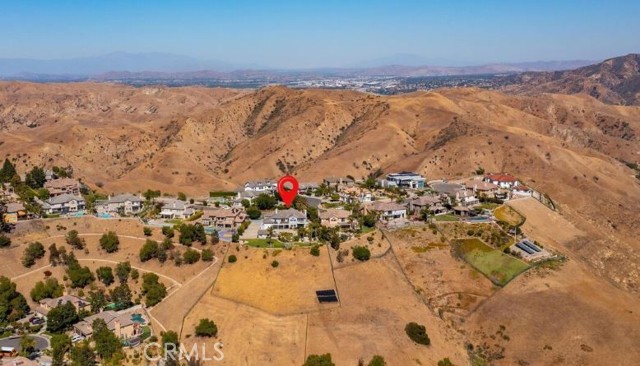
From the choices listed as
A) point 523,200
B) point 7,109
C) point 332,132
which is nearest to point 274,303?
point 523,200

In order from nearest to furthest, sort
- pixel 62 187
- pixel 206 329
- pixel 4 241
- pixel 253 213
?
pixel 206 329 < pixel 4 241 < pixel 253 213 < pixel 62 187

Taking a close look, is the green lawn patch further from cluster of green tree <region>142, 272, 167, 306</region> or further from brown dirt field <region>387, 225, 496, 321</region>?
cluster of green tree <region>142, 272, 167, 306</region>

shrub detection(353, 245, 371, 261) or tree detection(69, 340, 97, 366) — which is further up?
shrub detection(353, 245, 371, 261)

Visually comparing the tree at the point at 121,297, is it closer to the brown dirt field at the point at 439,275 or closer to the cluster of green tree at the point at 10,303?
the cluster of green tree at the point at 10,303

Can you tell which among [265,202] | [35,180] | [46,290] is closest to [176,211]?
[265,202]

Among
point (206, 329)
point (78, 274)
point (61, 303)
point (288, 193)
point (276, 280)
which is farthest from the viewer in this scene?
point (288, 193)

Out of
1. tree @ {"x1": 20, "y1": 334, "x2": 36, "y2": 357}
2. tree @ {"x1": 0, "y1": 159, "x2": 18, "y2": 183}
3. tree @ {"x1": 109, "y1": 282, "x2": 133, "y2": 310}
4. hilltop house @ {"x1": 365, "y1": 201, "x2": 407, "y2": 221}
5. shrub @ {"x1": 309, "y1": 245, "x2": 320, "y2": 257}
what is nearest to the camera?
tree @ {"x1": 20, "y1": 334, "x2": 36, "y2": 357}

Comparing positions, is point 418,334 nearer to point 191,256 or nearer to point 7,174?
point 191,256

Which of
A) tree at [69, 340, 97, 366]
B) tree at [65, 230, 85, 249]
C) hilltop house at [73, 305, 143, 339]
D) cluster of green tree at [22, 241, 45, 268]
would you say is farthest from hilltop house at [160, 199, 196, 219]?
tree at [69, 340, 97, 366]
